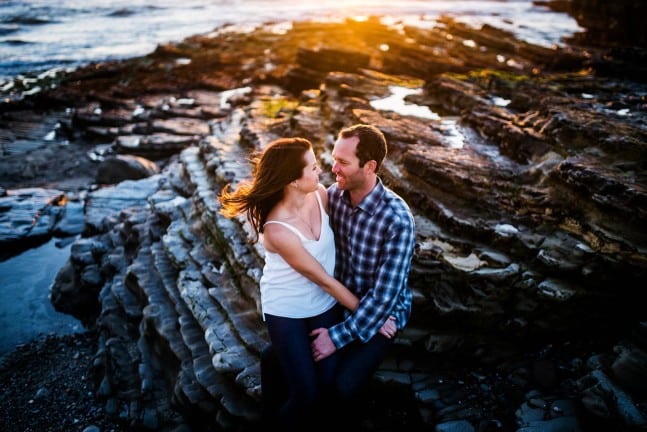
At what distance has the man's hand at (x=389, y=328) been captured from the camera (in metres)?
4.56

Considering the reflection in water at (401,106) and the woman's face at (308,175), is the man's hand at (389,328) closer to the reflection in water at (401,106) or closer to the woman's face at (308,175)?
the woman's face at (308,175)

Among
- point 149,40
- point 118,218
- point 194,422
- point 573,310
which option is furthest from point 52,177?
point 149,40

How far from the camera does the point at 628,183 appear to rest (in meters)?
6.39

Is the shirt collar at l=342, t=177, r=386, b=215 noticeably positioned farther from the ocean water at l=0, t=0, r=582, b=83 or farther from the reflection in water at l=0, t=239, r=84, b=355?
the ocean water at l=0, t=0, r=582, b=83

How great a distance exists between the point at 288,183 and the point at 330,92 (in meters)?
9.69

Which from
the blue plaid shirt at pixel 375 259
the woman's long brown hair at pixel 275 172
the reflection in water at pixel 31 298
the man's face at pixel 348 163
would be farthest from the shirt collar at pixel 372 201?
the reflection in water at pixel 31 298

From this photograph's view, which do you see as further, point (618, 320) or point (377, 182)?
point (618, 320)

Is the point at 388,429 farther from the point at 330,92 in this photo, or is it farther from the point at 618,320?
the point at 330,92

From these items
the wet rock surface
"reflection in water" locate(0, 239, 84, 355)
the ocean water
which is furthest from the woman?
the ocean water

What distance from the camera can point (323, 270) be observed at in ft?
14.0

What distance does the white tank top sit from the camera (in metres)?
4.38

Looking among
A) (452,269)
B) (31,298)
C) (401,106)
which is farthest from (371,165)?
(31,298)

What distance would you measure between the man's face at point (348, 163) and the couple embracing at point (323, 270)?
0.4 inches

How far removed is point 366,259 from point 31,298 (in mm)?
9866
